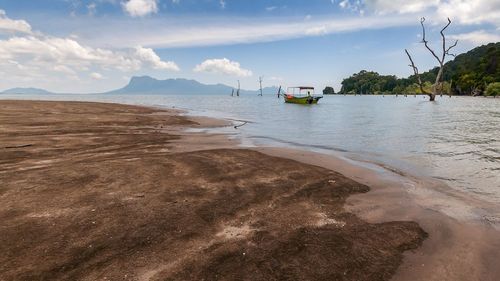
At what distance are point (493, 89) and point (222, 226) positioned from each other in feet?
477

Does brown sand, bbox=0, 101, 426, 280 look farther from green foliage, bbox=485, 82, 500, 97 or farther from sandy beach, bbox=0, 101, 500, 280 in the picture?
green foliage, bbox=485, 82, 500, 97

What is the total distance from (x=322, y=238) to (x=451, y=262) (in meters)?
2.26

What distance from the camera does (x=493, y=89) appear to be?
117m

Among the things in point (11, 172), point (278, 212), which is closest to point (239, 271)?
point (278, 212)

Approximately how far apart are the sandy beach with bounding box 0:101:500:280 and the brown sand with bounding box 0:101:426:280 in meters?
0.03

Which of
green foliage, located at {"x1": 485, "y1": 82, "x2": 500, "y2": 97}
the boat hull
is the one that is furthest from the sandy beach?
green foliage, located at {"x1": 485, "y1": 82, "x2": 500, "y2": 97}

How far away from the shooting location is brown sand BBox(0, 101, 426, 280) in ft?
16.3

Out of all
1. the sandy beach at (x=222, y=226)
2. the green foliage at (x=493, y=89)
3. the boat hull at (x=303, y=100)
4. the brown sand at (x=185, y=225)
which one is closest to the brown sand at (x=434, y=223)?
the sandy beach at (x=222, y=226)

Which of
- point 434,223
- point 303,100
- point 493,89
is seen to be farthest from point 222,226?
point 493,89

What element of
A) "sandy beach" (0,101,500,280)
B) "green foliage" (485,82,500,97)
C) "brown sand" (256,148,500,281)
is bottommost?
"brown sand" (256,148,500,281)

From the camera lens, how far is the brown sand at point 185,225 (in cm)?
495

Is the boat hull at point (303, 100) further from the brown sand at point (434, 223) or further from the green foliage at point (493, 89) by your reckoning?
the brown sand at point (434, 223)

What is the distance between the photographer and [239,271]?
4.90 metres

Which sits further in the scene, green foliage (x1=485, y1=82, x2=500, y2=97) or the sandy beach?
green foliage (x1=485, y1=82, x2=500, y2=97)
